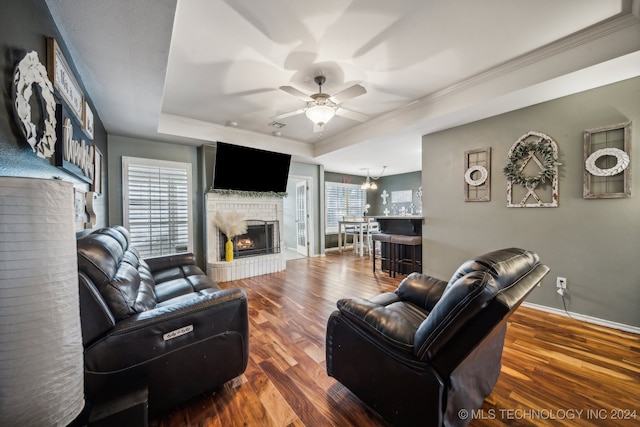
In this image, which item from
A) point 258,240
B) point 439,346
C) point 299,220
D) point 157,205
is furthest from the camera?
point 299,220

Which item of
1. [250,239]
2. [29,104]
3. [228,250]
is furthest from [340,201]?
[29,104]

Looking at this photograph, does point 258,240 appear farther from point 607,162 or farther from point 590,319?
point 607,162

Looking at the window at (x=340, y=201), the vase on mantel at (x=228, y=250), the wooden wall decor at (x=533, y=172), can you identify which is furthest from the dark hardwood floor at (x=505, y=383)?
the window at (x=340, y=201)

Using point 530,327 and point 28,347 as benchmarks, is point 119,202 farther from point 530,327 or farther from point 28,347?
point 530,327

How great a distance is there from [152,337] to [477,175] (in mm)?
3912

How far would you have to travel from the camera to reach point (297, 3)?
1749 mm

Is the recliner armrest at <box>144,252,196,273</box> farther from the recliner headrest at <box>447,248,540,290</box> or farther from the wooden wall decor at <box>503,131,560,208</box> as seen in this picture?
the wooden wall decor at <box>503,131,560,208</box>

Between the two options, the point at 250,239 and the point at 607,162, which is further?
the point at 250,239

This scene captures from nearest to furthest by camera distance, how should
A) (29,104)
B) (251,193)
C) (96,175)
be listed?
(29,104), (96,175), (251,193)

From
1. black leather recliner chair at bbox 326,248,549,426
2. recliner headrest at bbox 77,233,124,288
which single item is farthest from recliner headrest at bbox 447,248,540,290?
recliner headrest at bbox 77,233,124,288

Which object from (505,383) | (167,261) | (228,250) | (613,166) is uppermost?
(613,166)

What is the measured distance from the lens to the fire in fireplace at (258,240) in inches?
178

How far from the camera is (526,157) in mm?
2898

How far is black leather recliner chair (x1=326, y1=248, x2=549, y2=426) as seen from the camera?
958 mm
